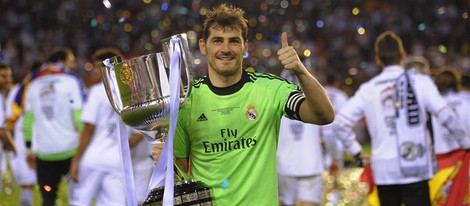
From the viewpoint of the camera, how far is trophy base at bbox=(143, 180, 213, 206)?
215 inches

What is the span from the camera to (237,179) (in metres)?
5.80

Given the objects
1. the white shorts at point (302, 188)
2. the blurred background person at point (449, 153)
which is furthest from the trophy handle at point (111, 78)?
the white shorts at point (302, 188)

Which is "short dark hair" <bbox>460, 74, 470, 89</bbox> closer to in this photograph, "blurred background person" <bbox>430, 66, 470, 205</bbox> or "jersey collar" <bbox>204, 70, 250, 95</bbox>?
"blurred background person" <bbox>430, 66, 470, 205</bbox>

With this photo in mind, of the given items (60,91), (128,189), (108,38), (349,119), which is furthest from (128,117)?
(108,38)

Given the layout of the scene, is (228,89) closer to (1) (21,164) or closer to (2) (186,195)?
(2) (186,195)

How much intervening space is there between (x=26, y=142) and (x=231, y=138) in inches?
331

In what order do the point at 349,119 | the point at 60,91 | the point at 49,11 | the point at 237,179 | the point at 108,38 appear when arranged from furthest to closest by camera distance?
the point at 49,11
the point at 108,38
the point at 60,91
the point at 349,119
the point at 237,179

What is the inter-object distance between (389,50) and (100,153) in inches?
109

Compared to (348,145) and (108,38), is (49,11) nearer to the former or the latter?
(108,38)

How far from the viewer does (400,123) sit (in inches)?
348

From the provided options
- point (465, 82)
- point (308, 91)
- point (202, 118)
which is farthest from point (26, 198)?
point (308, 91)

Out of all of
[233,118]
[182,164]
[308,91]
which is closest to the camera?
[308,91]

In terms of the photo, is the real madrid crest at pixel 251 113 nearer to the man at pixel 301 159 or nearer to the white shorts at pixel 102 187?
the white shorts at pixel 102 187

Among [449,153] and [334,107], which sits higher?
[334,107]
